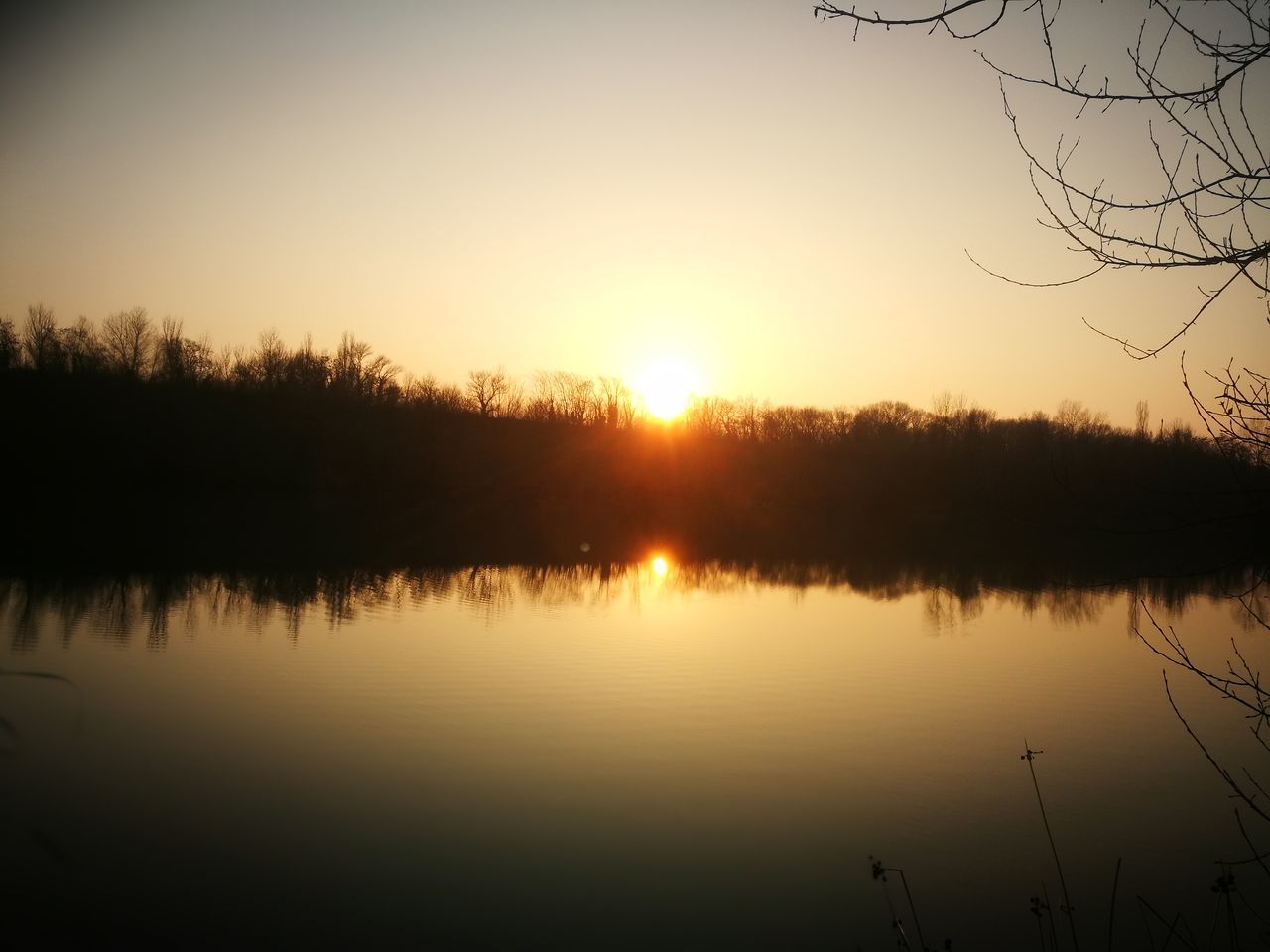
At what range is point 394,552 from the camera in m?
24.1

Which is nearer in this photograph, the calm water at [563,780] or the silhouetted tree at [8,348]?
the calm water at [563,780]

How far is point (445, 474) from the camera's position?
164 feet

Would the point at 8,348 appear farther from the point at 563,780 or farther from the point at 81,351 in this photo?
the point at 563,780

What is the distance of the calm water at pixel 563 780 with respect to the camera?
19.0 ft

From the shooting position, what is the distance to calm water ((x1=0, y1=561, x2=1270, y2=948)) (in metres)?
5.78

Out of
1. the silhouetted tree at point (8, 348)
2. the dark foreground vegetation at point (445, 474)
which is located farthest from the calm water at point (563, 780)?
the silhouetted tree at point (8, 348)

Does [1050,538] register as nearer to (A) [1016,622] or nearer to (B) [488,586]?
(A) [1016,622]

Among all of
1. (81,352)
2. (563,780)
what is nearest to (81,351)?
(81,352)

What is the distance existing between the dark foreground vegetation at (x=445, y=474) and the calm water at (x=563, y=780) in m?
8.92

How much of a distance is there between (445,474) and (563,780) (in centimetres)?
4307

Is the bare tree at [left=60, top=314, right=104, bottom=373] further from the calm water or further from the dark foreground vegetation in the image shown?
the calm water

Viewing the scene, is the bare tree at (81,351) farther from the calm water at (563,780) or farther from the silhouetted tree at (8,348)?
the calm water at (563,780)

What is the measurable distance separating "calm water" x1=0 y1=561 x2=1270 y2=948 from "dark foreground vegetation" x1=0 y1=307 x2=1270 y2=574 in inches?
351

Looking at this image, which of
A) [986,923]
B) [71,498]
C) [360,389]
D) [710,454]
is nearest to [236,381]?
[360,389]
